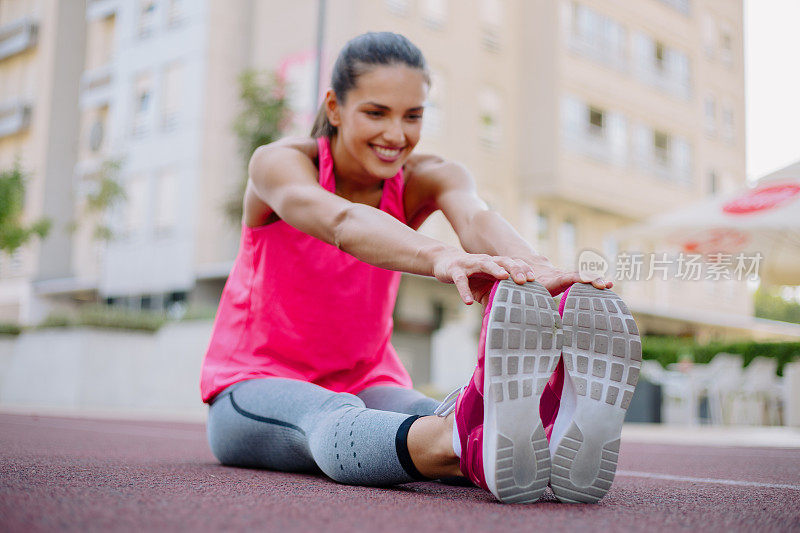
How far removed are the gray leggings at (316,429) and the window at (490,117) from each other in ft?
52.6

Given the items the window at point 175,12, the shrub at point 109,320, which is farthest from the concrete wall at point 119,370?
the window at point 175,12

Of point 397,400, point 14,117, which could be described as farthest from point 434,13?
point 397,400

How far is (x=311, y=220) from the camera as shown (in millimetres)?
2043

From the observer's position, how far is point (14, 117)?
24.0 metres

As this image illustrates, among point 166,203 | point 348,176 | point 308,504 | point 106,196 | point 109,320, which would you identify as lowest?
point 308,504

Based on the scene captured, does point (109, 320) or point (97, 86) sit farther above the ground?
point (97, 86)

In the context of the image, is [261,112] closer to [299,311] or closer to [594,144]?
[594,144]

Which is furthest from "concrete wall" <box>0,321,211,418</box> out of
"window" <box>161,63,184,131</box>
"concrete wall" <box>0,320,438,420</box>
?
"window" <box>161,63,184,131</box>

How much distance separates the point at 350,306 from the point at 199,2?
1798cm

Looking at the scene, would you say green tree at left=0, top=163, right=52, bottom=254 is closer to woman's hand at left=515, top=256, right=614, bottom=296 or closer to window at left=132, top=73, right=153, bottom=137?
window at left=132, top=73, right=153, bottom=137

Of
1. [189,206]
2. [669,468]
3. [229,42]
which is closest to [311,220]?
[669,468]

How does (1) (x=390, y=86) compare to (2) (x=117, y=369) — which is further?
(2) (x=117, y=369)

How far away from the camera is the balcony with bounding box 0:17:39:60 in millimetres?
23906

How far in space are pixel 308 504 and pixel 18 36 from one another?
26408 millimetres
